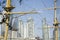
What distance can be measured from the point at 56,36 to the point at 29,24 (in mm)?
3524

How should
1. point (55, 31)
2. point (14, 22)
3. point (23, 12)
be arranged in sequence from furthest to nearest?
1. point (55, 31)
2. point (14, 22)
3. point (23, 12)

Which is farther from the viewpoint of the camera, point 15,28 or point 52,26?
point 52,26

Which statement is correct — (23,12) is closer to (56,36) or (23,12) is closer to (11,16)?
(11,16)

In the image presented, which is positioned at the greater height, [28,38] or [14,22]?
[14,22]

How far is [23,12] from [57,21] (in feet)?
35.7

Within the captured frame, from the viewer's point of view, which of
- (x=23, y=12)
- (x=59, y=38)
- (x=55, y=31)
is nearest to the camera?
(x=23, y=12)

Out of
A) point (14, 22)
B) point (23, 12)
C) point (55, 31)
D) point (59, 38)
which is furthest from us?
point (55, 31)

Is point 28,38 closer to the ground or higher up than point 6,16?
closer to the ground

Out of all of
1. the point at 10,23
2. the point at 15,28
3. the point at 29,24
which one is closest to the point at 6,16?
the point at 10,23

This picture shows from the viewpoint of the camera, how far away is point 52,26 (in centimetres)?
2867

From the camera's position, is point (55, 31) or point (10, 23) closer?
point (10, 23)

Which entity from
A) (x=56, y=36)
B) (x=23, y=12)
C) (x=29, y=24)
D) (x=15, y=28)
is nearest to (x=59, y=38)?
(x=56, y=36)

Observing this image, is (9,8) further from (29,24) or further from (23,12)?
(29,24)

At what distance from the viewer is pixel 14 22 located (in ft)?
67.8
